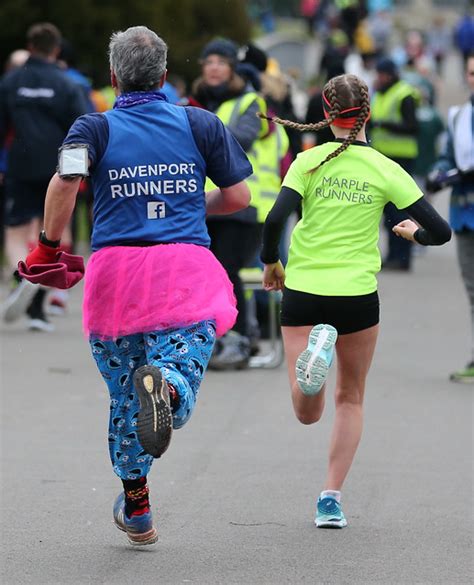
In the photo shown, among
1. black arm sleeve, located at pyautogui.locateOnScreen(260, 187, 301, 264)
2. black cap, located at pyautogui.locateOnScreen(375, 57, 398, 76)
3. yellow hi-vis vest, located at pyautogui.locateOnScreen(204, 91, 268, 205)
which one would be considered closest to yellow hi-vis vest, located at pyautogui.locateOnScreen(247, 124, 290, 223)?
yellow hi-vis vest, located at pyautogui.locateOnScreen(204, 91, 268, 205)

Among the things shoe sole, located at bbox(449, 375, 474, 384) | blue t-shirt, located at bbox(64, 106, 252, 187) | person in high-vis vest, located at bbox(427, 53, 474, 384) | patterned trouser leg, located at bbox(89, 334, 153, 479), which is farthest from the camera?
shoe sole, located at bbox(449, 375, 474, 384)

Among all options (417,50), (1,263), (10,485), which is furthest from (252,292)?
(417,50)

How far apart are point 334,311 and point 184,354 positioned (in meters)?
0.81

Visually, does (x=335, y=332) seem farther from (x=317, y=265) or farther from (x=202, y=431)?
(x=202, y=431)

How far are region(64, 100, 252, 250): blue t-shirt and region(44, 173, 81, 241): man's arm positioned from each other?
13cm

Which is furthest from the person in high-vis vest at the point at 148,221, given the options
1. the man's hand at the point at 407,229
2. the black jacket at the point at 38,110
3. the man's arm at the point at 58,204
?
the black jacket at the point at 38,110

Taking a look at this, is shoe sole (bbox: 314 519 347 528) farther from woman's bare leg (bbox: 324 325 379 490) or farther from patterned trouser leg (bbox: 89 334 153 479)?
patterned trouser leg (bbox: 89 334 153 479)

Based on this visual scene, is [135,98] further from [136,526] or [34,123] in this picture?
[34,123]

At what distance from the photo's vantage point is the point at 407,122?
1573cm

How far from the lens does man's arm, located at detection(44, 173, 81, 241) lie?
555 centimetres

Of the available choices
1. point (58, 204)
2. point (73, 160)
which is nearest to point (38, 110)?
point (58, 204)

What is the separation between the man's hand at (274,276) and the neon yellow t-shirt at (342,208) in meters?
0.09

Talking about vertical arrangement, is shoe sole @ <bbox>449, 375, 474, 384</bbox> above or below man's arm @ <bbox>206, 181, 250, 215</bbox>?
below

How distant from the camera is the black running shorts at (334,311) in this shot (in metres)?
6.20
